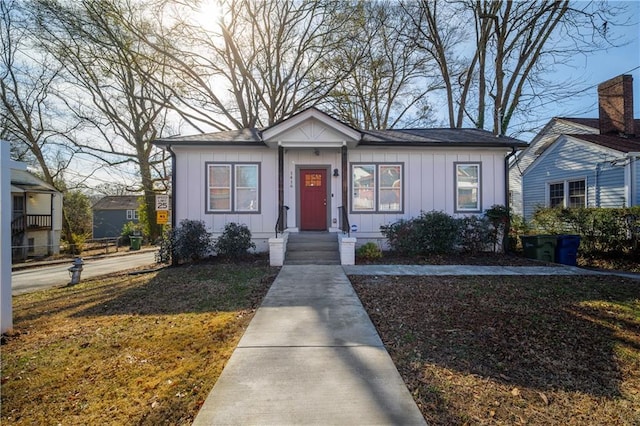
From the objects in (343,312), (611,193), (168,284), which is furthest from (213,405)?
(611,193)

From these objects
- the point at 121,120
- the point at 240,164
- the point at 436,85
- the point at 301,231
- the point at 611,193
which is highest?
the point at 436,85

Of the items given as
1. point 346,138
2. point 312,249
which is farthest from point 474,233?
point 312,249

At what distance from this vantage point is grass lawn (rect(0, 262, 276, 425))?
254 cm

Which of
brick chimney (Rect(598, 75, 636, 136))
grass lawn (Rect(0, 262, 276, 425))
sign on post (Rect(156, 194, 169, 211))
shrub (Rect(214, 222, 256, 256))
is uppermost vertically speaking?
brick chimney (Rect(598, 75, 636, 136))

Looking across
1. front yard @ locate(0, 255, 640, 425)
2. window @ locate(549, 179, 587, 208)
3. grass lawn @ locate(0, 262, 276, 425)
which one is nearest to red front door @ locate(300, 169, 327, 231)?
grass lawn @ locate(0, 262, 276, 425)

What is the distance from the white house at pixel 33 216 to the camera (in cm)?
1860

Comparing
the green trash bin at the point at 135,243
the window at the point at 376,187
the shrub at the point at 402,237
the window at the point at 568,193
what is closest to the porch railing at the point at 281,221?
the window at the point at 376,187

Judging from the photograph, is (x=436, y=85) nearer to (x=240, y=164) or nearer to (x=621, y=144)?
(x=621, y=144)

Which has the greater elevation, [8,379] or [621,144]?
[621,144]

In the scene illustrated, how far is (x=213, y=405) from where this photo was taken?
98.5 inches

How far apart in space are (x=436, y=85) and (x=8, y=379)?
2188 cm

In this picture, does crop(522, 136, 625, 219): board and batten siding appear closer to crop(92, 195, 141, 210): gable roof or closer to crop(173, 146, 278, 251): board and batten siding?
crop(173, 146, 278, 251): board and batten siding

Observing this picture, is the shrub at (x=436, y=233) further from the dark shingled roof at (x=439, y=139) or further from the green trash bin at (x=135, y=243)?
the green trash bin at (x=135, y=243)

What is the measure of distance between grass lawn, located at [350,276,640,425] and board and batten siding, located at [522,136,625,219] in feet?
26.2
